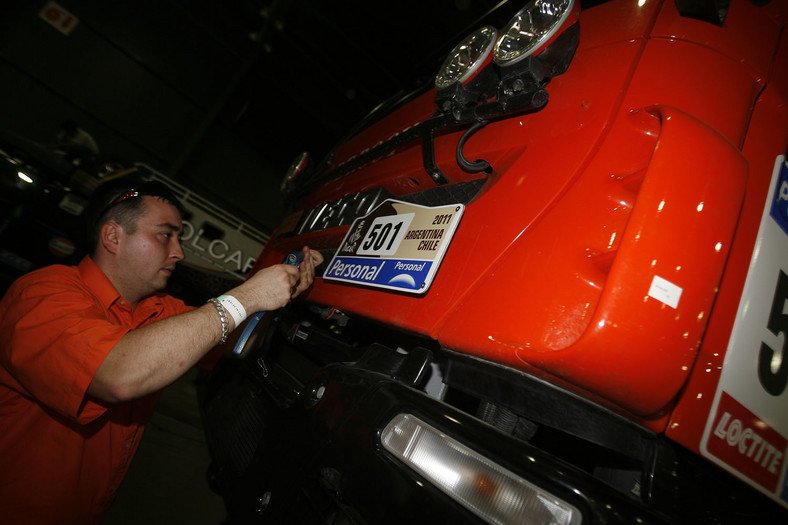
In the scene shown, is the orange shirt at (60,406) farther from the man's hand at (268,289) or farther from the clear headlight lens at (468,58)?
the clear headlight lens at (468,58)

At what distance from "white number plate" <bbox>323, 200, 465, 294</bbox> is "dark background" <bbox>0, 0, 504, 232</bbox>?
5.58m

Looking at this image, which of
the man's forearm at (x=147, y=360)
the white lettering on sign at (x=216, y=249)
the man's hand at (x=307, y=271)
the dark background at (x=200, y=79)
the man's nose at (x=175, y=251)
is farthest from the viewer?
the dark background at (x=200, y=79)

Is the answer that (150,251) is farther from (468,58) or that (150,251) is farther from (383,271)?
(468,58)

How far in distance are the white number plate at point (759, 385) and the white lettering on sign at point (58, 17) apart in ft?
40.0

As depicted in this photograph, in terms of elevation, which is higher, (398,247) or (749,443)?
(398,247)

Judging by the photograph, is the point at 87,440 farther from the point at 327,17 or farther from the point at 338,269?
the point at 327,17

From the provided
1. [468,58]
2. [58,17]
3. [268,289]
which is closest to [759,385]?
[468,58]

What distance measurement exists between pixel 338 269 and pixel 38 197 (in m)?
2.91

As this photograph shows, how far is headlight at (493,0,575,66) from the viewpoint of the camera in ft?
2.97

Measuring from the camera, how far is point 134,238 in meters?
1.50

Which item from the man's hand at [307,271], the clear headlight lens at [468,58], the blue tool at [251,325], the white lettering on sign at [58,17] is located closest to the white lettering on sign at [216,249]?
the blue tool at [251,325]

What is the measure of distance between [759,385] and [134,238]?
6.72ft

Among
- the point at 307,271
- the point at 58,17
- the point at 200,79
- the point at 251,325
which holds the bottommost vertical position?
the point at 251,325

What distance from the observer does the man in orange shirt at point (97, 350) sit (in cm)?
93
